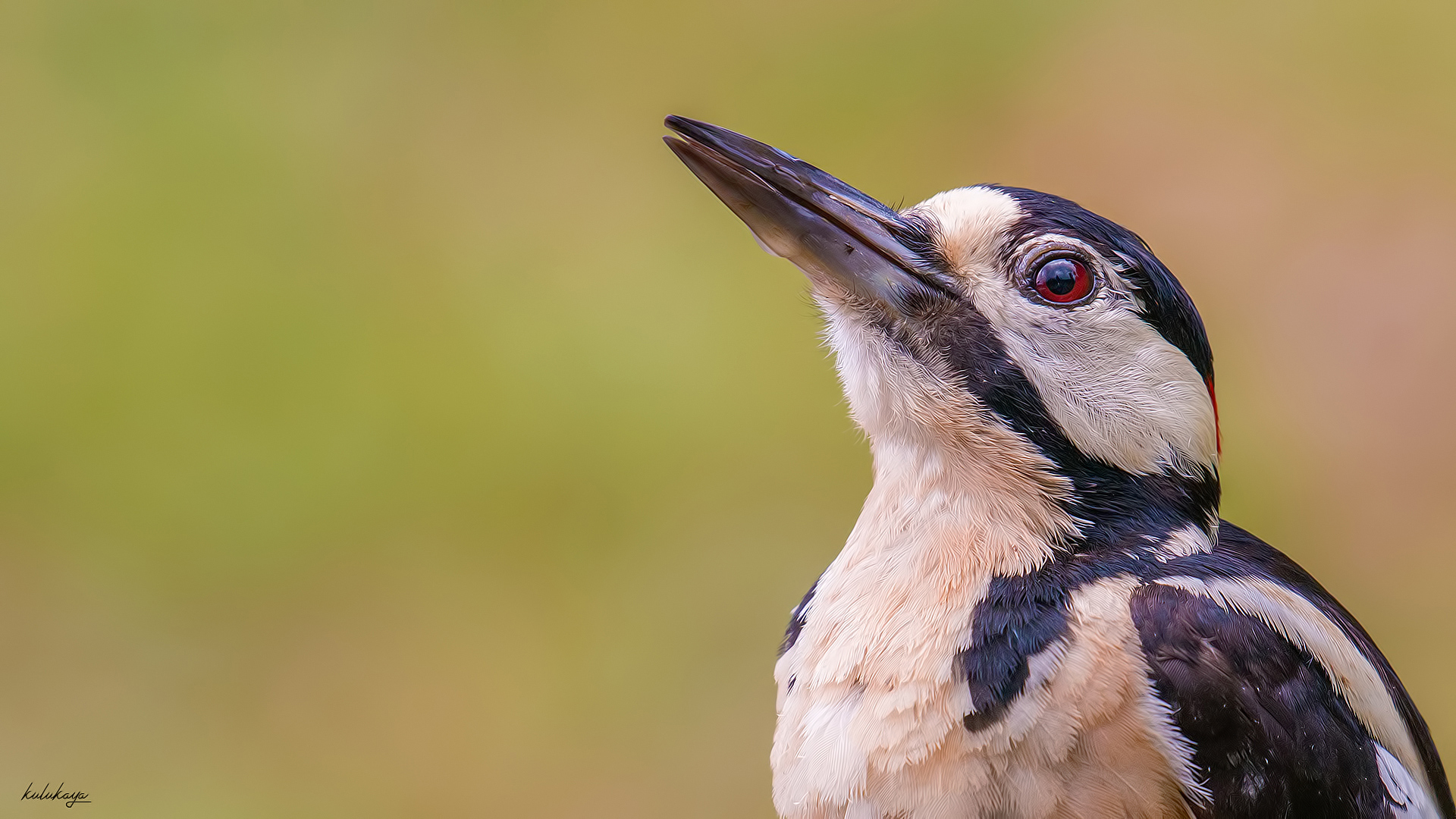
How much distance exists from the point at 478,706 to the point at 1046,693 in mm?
1887

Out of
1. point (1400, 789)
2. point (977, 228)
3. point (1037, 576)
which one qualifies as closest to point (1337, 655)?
point (1400, 789)

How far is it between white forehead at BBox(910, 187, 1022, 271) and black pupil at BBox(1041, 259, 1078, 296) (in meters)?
0.06

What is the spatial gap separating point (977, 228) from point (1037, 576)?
406mm

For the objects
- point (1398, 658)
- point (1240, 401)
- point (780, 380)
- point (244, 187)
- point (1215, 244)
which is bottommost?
point (244, 187)

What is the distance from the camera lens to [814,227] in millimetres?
1331

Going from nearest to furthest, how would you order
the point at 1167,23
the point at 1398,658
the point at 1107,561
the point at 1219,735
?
the point at 1219,735, the point at 1107,561, the point at 1398,658, the point at 1167,23

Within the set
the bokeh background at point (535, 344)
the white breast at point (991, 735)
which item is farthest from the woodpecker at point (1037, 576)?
the bokeh background at point (535, 344)

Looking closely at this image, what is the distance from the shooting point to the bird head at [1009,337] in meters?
1.28

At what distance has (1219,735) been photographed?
112cm

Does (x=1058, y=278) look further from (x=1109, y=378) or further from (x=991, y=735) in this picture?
(x=991, y=735)

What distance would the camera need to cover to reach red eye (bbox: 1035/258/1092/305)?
1322mm

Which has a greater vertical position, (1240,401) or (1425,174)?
(1425,174)

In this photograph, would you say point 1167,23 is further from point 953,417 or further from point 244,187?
point 244,187

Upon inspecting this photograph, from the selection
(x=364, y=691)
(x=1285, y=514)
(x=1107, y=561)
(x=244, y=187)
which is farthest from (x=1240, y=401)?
(x=244, y=187)
